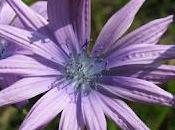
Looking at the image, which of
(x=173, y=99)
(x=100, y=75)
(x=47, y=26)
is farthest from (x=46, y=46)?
(x=173, y=99)

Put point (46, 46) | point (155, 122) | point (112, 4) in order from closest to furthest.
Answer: point (46, 46) < point (155, 122) < point (112, 4)

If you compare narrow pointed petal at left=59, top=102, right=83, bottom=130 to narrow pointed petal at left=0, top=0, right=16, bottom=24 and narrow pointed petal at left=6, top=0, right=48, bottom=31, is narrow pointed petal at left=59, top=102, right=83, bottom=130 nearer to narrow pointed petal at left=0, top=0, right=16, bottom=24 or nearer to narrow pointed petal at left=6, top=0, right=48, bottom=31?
narrow pointed petal at left=6, top=0, right=48, bottom=31

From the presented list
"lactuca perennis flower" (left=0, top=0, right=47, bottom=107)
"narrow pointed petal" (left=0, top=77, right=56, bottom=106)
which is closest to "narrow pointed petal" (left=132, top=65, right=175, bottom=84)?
"narrow pointed petal" (left=0, top=77, right=56, bottom=106)

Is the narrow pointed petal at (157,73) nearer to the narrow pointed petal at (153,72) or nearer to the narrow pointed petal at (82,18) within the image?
the narrow pointed petal at (153,72)

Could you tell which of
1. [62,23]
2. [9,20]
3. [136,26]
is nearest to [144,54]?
[62,23]

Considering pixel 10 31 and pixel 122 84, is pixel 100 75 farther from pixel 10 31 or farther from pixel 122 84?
pixel 10 31

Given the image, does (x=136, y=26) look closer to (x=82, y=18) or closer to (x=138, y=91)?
(x=82, y=18)

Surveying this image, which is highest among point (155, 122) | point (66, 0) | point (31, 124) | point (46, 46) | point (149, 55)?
point (66, 0)
